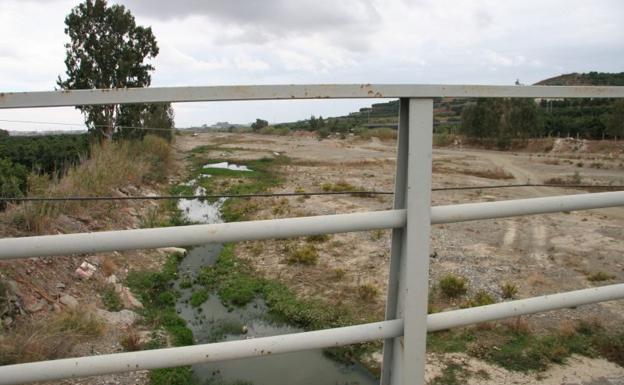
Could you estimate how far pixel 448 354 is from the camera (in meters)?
5.30

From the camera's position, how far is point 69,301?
6598mm

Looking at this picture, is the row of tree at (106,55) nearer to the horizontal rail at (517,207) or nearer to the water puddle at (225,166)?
the water puddle at (225,166)

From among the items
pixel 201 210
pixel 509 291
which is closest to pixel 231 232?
pixel 509 291

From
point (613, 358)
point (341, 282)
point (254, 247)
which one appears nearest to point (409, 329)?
point (613, 358)

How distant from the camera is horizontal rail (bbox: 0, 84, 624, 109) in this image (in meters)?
1.21

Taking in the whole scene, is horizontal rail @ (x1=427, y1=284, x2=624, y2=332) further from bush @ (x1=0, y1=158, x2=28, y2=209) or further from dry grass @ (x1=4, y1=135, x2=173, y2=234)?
bush @ (x1=0, y1=158, x2=28, y2=209)

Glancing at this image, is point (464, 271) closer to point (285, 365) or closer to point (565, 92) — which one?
point (285, 365)

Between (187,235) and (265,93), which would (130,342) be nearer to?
(187,235)

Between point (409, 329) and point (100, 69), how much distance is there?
22.6 m

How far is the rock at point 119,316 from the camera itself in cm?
644

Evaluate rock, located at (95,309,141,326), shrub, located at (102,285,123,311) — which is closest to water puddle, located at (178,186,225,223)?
shrub, located at (102,285,123,311)

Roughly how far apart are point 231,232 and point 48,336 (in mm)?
4629

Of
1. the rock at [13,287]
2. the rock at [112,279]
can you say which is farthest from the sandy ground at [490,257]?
the rock at [13,287]

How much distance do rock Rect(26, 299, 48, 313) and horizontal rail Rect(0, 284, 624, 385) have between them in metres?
5.38
